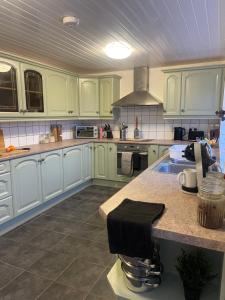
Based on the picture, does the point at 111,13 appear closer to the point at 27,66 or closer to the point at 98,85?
the point at 27,66

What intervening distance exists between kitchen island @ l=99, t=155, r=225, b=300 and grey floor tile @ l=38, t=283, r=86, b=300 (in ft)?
2.92

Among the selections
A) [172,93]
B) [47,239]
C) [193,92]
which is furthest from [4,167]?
[193,92]

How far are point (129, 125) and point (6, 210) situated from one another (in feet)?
8.63

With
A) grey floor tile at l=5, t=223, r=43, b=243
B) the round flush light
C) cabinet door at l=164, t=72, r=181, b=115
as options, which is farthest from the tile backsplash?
the round flush light

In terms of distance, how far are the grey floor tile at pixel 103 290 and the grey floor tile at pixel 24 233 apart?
3.22ft

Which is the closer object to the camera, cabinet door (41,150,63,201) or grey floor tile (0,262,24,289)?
grey floor tile (0,262,24,289)

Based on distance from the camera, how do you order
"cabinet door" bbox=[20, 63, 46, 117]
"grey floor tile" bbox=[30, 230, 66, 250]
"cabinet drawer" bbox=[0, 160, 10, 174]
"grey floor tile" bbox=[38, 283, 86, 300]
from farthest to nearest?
"cabinet door" bbox=[20, 63, 46, 117]
"cabinet drawer" bbox=[0, 160, 10, 174]
"grey floor tile" bbox=[30, 230, 66, 250]
"grey floor tile" bbox=[38, 283, 86, 300]

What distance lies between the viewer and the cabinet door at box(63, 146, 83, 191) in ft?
10.9

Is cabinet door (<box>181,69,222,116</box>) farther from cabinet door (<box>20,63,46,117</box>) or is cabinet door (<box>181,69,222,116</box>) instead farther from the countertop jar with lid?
the countertop jar with lid

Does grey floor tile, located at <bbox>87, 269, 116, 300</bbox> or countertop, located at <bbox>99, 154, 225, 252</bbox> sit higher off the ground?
countertop, located at <bbox>99, 154, 225, 252</bbox>

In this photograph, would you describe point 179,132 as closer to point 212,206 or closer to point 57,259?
point 57,259

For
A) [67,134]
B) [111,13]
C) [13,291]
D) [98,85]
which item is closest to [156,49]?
[111,13]

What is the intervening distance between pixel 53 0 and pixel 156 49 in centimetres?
159

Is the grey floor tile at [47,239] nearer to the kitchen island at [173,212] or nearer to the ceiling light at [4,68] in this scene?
the kitchen island at [173,212]
